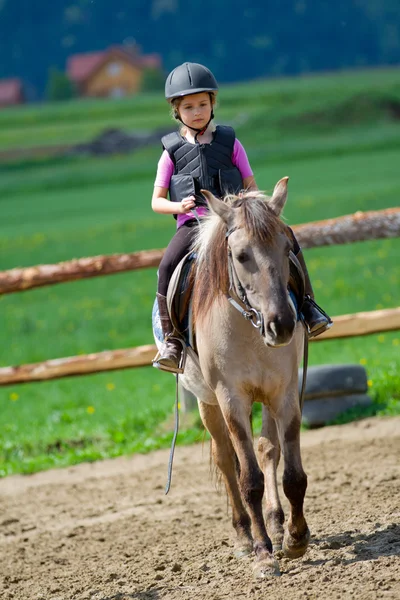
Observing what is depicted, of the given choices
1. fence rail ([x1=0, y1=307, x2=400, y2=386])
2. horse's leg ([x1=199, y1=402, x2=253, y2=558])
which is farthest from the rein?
fence rail ([x1=0, y1=307, x2=400, y2=386])

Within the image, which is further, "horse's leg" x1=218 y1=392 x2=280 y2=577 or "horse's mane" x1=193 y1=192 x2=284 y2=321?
"horse's leg" x1=218 y1=392 x2=280 y2=577

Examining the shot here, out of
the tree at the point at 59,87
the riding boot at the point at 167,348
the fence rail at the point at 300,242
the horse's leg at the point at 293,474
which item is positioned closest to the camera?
the horse's leg at the point at 293,474

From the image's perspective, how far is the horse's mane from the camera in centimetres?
398

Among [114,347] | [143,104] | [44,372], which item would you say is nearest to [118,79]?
[143,104]

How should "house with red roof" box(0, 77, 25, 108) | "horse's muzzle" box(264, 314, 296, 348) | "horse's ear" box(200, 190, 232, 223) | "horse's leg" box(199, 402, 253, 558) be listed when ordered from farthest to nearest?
1. "house with red roof" box(0, 77, 25, 108)
2. "horse's leg" box(199, 402, 253, 558)
3. "horse's ear" box(200, 190, 232, 223)
4. "horse's muzzle" box(264, 314, 296, 348)

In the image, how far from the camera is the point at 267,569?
4234 mm

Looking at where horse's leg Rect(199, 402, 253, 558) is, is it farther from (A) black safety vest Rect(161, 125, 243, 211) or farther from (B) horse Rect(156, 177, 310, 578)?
(A) black safety vest Rect(161, 125, 243, 211)

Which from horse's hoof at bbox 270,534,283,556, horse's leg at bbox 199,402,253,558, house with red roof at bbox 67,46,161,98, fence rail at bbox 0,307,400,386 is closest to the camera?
horse's hoof at bbox 270,534,283,556

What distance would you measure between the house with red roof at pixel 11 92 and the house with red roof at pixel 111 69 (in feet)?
9.46

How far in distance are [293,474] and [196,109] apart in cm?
202

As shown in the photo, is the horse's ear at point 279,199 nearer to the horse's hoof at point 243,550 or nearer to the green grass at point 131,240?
the horse's hoof at point 243,550

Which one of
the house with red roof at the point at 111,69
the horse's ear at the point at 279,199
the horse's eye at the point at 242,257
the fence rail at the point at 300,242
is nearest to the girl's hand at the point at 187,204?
the horse's ear at the point at 279,199

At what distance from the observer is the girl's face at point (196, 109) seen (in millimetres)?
4754

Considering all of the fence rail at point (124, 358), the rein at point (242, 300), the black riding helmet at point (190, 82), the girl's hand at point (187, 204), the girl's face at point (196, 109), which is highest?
the black riding helmet at point (190, 82)
